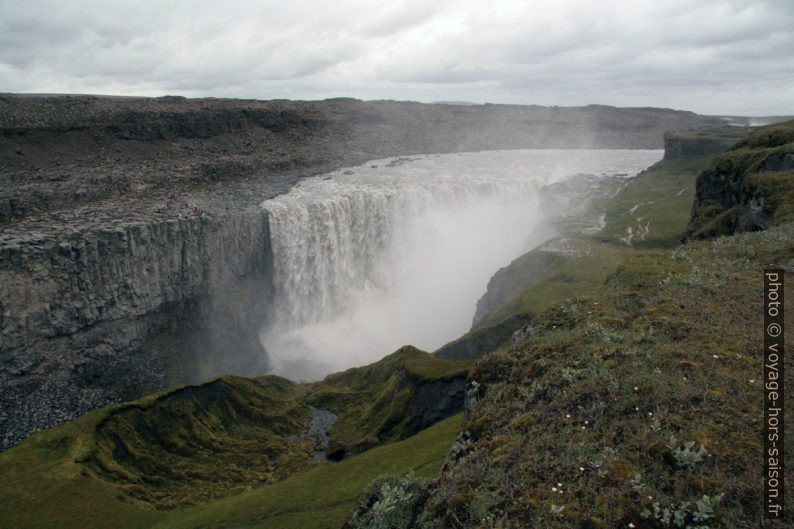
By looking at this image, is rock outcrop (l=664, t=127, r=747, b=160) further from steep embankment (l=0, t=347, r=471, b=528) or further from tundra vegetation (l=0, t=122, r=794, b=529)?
steep embankment (l=0, t=347, r=471, b=528)

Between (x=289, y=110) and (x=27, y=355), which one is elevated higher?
(x=289, y=110)

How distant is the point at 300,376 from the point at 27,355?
76.7ft

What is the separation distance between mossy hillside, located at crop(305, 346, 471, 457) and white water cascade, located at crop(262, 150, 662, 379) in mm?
16605

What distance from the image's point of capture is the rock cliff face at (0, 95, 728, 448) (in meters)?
42.4

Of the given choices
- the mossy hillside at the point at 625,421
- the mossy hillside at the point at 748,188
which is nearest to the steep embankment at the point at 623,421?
the mossy hillside at the point at 625,421

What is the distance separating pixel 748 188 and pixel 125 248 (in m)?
46.5

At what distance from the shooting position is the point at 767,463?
945 centimetres

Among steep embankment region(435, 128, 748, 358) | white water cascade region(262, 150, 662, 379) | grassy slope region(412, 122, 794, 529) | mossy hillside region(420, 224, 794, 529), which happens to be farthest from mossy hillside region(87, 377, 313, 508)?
mossy hillside region(420, 224, 794, 529)

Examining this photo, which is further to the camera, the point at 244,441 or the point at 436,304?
the point at 436,304

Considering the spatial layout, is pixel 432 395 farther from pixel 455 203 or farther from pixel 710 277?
pixel 455 203

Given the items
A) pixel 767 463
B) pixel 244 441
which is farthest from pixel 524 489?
pixel 244 441

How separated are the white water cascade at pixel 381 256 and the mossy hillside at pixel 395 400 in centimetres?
1660

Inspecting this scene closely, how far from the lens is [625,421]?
38.1 ft

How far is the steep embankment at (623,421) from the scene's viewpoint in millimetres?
9547
